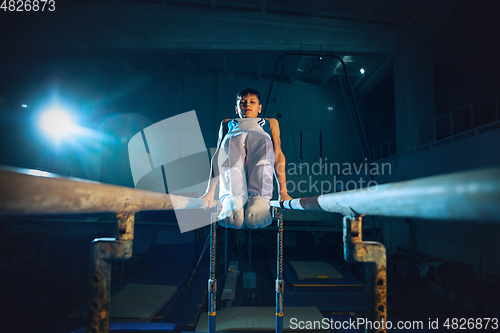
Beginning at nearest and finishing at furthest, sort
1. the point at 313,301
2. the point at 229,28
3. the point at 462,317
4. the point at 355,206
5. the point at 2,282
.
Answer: the point at 355,206
the point at 462,317
the point at 313,301
the point at 2,282
the point at 229,28

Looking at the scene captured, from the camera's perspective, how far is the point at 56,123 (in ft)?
27.6

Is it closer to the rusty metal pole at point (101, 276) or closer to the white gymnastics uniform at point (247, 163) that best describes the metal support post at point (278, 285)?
the white gymnastics uniform at point (247, 163)

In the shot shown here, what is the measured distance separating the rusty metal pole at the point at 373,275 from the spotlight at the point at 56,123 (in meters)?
10.1

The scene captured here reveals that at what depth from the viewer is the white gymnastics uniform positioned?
5.62ft

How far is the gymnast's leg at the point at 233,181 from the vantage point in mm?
1443

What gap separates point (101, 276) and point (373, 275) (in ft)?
2.77

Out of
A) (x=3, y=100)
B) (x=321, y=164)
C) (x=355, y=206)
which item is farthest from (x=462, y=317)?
(x=3, y=100)

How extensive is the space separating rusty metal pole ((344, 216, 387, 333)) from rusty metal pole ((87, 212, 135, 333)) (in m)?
0.71

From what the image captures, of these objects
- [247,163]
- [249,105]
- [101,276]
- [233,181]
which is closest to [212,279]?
[233,181]

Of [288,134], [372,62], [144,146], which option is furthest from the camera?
[288,134]

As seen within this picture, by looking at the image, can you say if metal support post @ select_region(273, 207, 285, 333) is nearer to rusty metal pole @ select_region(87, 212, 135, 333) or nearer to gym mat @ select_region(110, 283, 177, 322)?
rusty metal pole @ select_region(87, 212, 135, 333)

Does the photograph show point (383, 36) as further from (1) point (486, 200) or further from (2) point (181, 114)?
(1) point (486, 200)

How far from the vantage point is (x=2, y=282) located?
4234 millimetres

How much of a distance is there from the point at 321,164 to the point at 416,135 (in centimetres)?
335
